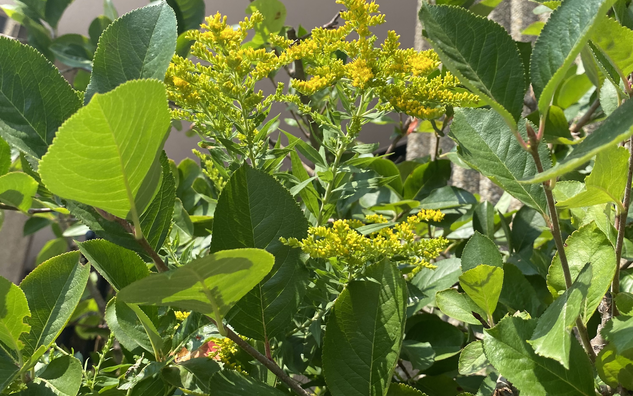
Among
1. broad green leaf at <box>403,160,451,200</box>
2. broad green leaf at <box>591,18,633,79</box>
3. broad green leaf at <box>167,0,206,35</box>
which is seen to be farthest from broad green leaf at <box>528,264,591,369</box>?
broad green leaf at <box>167,0,206,35</box>

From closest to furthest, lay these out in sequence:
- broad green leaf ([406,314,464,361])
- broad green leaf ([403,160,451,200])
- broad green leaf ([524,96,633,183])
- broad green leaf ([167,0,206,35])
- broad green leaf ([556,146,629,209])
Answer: broad green leaf ([524,96,633,183]), broad green leaf ([556,146,629,209]), broad green leaf ([406,314,464,361]), broad green leaf ([403,160,451,200]), broad green leaf ([167,0,206,35])

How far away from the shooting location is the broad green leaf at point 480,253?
16.0 inches

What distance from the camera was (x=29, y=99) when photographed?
1.00 ft

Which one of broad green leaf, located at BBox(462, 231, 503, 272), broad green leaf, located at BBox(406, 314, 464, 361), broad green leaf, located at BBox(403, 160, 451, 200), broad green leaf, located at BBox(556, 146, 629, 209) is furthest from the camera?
broad green leaf, located at BBox(403, 160, 451, 200)

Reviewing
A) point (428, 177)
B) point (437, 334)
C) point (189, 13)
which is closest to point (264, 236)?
point (437, 334)

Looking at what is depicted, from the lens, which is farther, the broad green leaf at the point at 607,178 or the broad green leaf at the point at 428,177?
the broad green leaf at the point at 428,177

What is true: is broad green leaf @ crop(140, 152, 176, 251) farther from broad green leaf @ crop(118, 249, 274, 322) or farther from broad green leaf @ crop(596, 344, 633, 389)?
broad green leaf @ crop(596, 344, 633, 389)

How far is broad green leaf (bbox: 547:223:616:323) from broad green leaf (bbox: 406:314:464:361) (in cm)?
18

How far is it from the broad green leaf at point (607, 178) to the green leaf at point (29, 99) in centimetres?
32

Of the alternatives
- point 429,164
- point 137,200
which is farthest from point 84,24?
point 137,200

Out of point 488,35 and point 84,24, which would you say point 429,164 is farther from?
point 84,24

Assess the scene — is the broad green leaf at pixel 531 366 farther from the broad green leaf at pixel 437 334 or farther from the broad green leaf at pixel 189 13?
the broad green leaf at pixel 189 13

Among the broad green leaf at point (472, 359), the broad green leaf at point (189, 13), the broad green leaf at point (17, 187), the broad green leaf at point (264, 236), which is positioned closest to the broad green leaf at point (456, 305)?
the broad green leaf at point (472, 359)

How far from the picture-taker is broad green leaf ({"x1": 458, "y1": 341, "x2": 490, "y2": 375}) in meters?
0.39
